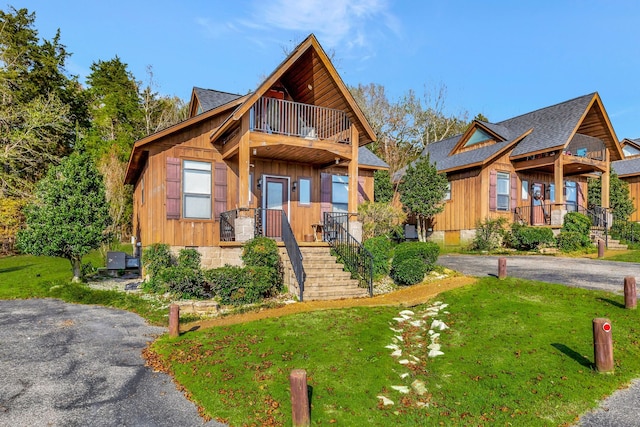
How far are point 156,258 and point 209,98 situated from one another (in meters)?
7.99

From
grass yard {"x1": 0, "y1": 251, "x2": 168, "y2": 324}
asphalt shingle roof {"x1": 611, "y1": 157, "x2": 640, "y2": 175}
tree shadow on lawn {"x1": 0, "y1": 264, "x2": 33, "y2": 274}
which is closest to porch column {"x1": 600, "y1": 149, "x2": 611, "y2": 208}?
asphalt shingle roof {"x1": 611, "y1": 157, "x2": 640, "y2": 175}

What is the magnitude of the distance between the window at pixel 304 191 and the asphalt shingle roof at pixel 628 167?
2744 cm

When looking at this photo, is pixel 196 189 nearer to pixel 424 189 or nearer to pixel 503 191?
pixel 424 189

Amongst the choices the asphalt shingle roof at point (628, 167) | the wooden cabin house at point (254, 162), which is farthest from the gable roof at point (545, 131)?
the wooden cabin house at point (254, 162)

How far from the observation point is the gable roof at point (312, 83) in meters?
12.8

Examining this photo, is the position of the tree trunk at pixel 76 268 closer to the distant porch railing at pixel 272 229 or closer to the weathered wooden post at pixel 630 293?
the distant porch railing at pixel 272 229

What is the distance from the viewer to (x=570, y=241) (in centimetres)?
1945

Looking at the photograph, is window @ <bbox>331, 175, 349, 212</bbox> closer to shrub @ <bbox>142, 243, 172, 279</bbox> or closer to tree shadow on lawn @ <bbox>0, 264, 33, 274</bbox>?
shrub @ <bbox>142, 243, 172, 279</bbox>

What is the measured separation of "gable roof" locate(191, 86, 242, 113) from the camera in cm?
1683

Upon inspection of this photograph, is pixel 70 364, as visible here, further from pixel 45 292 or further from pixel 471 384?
pixel 45 292

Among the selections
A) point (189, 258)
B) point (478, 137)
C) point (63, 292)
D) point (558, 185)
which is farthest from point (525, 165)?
point (63, 292)

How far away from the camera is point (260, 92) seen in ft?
41.9

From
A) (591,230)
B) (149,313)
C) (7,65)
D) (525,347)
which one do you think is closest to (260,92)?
(149,313)

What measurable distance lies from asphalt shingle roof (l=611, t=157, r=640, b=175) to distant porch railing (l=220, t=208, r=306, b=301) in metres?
29.4
